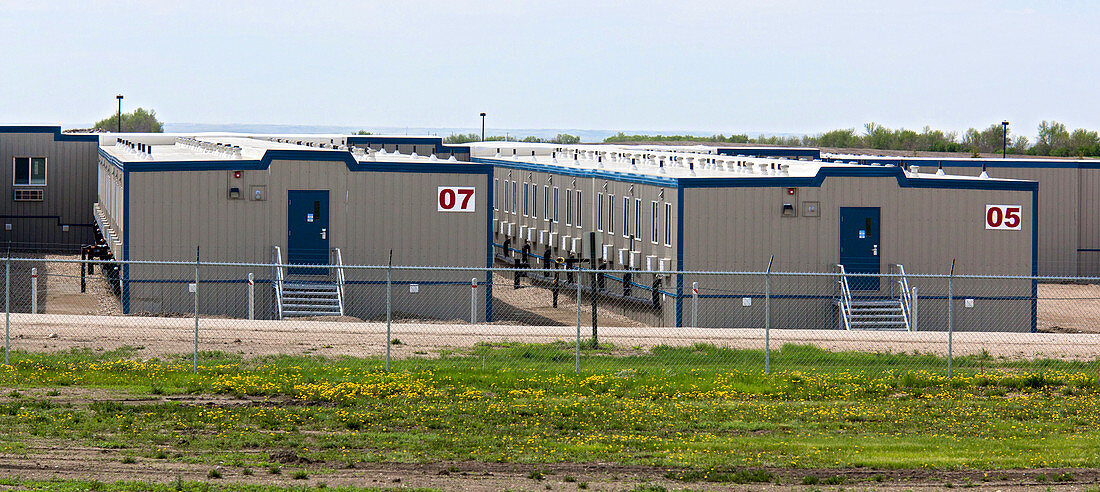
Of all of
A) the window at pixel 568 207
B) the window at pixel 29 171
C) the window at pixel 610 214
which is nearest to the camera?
the window at pixel 610 214

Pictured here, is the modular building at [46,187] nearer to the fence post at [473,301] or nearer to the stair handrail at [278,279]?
the stair handrail at [278,279]

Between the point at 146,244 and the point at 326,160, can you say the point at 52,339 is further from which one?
the point at 326,160

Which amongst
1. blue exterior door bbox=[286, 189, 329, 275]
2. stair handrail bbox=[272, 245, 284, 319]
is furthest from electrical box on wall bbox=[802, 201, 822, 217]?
stair handrail bbox=[272, 245, 284, 319]

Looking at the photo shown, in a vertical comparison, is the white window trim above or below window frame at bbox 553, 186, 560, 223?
above

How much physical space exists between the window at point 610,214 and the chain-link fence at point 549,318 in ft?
4.04

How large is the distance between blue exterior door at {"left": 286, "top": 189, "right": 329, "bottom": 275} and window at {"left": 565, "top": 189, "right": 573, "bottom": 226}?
9875 millimetres

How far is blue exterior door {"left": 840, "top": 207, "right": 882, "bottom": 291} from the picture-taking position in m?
29.0

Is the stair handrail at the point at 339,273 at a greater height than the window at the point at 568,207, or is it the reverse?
the window at the point at 568,207

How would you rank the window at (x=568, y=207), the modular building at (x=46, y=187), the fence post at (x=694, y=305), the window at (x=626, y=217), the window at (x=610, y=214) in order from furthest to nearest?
the modular building at (x=46, y=187) → the window at (x=568, y=207) → the window at (x=610, y=214) → the window at (x=626, y=217) → the fence post at (x=694, y=305)

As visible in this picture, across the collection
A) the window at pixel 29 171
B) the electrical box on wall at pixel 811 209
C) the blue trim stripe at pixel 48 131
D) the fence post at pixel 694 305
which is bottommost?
the fence post at pixel 694 305

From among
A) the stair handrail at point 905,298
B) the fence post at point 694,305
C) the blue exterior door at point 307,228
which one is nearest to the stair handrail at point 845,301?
the stair handrail at point 905,298

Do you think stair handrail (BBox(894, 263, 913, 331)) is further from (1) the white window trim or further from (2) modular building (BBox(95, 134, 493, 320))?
(1) the white window trim

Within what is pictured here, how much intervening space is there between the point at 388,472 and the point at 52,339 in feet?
39.4

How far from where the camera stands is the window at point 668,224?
94.9ft
